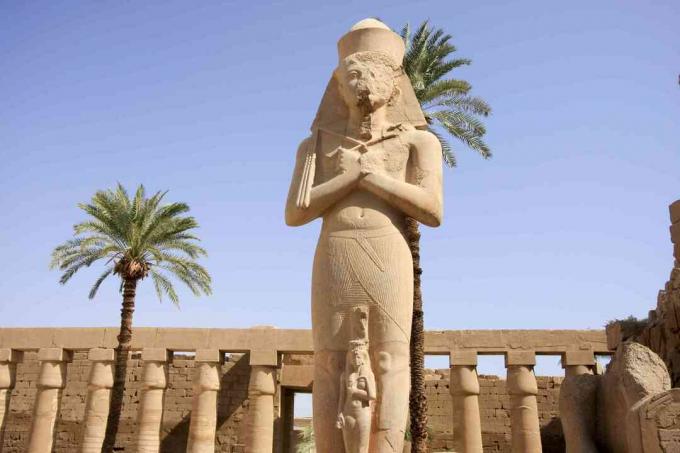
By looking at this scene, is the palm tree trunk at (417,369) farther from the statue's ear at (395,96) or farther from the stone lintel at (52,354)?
the stone lintel at (52,354)

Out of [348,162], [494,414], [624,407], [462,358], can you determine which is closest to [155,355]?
[462,358]

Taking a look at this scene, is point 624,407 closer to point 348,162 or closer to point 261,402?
point 348,162

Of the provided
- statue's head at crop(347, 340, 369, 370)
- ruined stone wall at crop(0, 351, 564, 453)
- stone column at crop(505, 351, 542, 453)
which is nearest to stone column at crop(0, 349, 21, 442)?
ruined stone wall at crop(0, 351, 564, 453)

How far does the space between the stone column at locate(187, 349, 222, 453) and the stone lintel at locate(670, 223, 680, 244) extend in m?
10.9

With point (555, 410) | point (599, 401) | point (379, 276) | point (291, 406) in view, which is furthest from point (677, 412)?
point (291, 406)

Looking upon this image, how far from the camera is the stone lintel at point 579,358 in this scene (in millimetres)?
14969

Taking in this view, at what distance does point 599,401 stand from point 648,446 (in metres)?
0.65

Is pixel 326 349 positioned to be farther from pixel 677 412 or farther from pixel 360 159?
pixel 677 412

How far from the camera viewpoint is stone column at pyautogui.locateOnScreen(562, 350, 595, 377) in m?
15.0

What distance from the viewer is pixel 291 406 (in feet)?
67.7

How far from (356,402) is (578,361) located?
1278cm

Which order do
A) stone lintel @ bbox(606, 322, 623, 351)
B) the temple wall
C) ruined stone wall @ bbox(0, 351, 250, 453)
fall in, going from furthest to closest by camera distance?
1. ruined stone wall @ bbox(0, 351, 250, 453)
2. the temple wall
3. stone lintel @ bbox(606, 322, 623, 351)

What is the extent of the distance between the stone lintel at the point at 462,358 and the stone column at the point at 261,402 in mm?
4373

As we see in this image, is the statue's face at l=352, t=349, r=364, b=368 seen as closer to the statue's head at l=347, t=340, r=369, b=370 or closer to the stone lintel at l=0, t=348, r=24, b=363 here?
the statue's head at l=347, t=340, r=369, b=370
